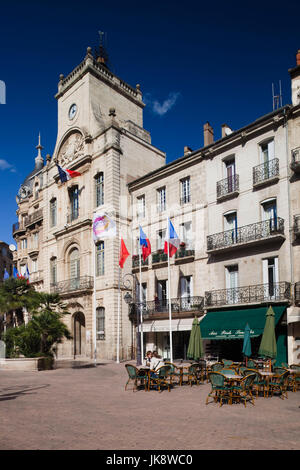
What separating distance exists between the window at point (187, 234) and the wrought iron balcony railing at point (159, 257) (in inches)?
71.6

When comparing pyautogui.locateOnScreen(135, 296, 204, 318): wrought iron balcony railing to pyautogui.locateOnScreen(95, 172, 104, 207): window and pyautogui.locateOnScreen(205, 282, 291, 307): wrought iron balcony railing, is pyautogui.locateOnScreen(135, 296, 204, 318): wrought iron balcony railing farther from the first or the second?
pyautogui.locateOnScreen(95, 172, 104, 207): window

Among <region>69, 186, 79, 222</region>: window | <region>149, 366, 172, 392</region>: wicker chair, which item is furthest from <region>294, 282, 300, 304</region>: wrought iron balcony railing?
<region>69, 186, 79, 222</region>: window

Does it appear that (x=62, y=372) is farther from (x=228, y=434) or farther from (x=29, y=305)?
(x=228, y=434)

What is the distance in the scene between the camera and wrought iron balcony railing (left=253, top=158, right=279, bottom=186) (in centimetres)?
2281

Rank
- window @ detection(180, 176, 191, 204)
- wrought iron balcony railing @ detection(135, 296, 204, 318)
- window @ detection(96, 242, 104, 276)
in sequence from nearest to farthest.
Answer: wrought iron balcony railing @ detection(135, 296, 204, 318) < window @ detection(180, 176, 191, 204) < window @ detection(96, 242, 104, 276)

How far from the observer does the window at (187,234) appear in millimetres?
27344

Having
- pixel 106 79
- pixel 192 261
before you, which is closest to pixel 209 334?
pixel 192 261

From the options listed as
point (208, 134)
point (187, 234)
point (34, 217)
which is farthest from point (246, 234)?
point (34, 217)

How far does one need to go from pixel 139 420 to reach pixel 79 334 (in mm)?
25282

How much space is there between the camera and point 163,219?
97.5 feet

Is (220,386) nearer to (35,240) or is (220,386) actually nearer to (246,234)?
(246,234)

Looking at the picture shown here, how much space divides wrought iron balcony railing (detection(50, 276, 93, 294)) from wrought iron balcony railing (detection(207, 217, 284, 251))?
430 inches

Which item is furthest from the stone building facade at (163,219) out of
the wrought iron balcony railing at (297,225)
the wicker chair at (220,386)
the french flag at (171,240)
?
the wicker chair at (220,386)
